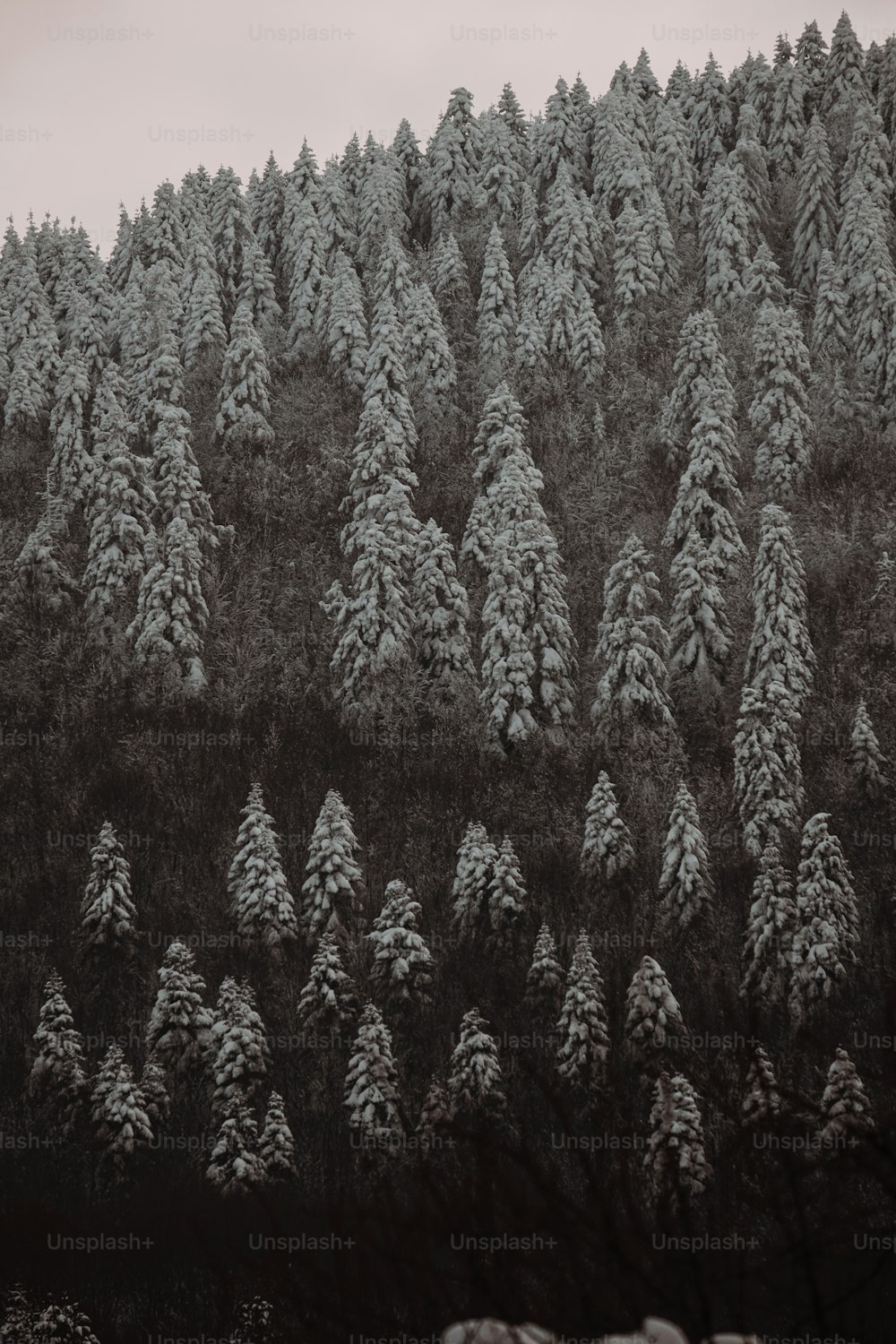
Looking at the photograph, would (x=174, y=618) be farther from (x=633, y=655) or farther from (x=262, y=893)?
(x=633, y=655)

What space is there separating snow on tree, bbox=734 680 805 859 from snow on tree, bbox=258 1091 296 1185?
48.8 feet

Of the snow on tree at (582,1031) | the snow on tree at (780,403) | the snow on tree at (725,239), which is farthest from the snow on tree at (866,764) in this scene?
the snow on tree at (725,239)

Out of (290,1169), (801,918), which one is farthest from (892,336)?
(290,1169)

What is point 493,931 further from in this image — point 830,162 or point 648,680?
point 830,162

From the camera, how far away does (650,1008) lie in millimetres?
26031

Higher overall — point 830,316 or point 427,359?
point 830,316

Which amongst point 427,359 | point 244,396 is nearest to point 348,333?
point 427,359

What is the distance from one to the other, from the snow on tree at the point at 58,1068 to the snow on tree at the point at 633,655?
61.0ft

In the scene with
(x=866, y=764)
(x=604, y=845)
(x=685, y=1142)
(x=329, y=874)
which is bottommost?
(x=685, y=1142)

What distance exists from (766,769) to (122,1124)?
1867 cm

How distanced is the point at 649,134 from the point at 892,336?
1067 inches

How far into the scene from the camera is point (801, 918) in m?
27.8

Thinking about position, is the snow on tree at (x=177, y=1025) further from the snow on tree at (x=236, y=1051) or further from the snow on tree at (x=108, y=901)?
the snow on tree at (x=108, y=901)

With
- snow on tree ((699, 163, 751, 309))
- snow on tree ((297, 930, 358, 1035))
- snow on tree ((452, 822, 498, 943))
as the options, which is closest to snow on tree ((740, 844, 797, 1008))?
snow on tree ((452, 822, 498, 943))
